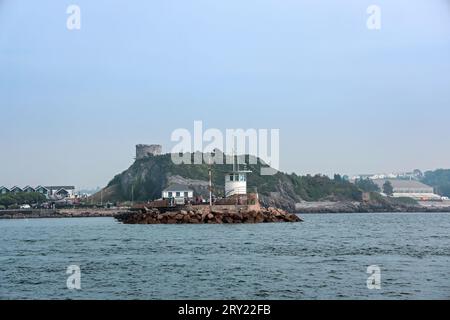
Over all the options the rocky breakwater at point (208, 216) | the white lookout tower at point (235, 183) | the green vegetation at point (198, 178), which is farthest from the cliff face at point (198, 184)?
the rocky breakwater at point (208, 216)

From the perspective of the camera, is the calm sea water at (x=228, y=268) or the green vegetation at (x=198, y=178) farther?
the green vegetation at (x=198, y=178)

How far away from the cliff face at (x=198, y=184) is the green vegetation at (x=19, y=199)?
14.5m

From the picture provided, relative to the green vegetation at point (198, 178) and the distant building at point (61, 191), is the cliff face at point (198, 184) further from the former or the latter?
the distant building at point (61, 191)

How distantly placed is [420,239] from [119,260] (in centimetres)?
2441

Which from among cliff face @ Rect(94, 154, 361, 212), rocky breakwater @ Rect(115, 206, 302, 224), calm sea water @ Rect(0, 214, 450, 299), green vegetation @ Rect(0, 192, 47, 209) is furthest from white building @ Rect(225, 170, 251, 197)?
green vegetation @ Rect(0, 192, 47, 209)

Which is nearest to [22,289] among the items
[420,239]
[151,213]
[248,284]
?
[248,284]

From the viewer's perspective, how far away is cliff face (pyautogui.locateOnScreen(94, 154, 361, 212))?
149 metres

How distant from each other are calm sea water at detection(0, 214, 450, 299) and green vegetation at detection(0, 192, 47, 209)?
9592 cm

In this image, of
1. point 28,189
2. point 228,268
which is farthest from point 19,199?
point 228,268

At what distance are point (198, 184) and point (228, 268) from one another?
360ft

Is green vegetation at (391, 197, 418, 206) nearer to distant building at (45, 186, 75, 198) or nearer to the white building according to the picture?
distant building at (45, 186, 75, 198)

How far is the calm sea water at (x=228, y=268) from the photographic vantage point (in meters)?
26.5

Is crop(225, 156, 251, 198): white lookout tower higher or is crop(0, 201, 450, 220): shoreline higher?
crop(225, 156, 251, 198): white lookout tower

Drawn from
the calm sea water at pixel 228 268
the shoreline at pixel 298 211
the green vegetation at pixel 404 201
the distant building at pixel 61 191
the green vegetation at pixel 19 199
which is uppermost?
the distant building at pixel 61 191
